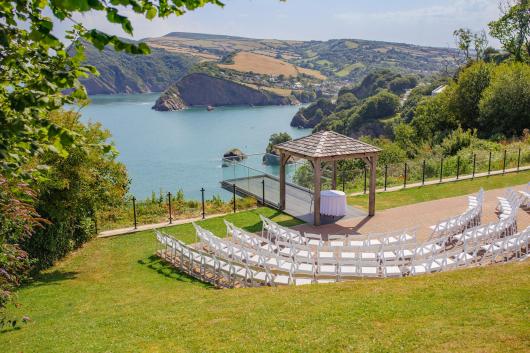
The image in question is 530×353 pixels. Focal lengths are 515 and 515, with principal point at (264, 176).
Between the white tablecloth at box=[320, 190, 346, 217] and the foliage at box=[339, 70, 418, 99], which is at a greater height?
the foliage at box=[339, 70, 418, 99]

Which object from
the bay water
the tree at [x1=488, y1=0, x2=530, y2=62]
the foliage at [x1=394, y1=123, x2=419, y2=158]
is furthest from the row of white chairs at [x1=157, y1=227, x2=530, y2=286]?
the tree at [x1=488, y1=0, x2=530, y2=62]

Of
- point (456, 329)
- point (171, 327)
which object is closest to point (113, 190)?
point (171, 327)

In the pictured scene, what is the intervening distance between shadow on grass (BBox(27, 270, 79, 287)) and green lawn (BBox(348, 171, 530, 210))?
420 inches

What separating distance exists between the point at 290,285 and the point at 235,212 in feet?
26.6

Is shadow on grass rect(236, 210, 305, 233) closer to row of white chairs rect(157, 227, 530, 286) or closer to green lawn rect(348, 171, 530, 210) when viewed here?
green lawn rect(348, 171, 530, 210)

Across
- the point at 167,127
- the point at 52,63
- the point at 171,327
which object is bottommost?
the point at 167,127

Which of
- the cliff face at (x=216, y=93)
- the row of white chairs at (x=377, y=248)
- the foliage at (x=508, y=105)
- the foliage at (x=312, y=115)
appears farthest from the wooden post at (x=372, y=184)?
the cliff face at (x=216, y=93)

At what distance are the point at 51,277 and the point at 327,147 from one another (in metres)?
8.79

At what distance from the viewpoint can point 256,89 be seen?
188500 millimetres

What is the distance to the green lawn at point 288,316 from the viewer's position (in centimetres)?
682

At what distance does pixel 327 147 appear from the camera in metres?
16.3

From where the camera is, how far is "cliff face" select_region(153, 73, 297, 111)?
184 m

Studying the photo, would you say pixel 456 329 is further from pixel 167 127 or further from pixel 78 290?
pixel 167 127

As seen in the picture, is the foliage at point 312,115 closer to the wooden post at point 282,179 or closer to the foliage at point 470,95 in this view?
the foliage at point 470,95
